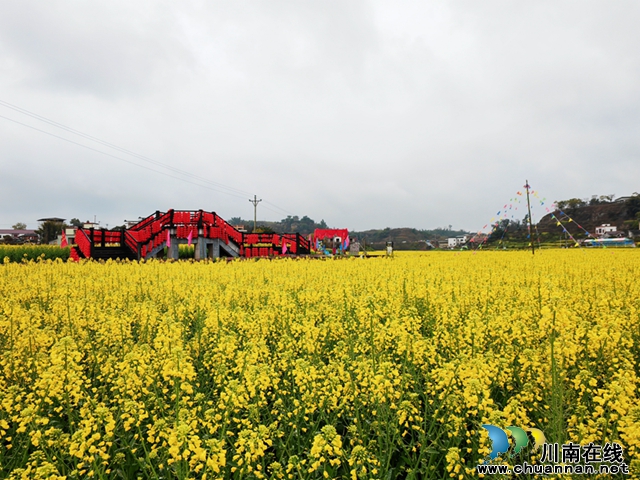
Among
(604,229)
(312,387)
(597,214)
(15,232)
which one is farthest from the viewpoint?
Answer: (15,232)

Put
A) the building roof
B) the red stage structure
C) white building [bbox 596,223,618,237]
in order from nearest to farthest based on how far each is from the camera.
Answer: the red stage structure < white building [bbox 596,223,618,237] < the building roof

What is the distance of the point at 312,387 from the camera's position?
10.4 ft

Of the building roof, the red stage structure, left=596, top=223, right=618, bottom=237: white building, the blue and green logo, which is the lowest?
the blue and green logo

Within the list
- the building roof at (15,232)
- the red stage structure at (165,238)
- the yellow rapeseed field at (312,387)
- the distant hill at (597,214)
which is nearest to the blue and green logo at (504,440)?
the yellow rapeseed field at (312,387)

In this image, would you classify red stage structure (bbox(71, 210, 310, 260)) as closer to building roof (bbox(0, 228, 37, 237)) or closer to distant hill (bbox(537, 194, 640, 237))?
distant hill (bbox(537, 194, 640, 237))

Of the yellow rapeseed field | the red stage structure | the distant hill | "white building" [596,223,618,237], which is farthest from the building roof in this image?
"white building" [596,223,618,237]

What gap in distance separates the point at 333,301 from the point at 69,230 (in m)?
96.3

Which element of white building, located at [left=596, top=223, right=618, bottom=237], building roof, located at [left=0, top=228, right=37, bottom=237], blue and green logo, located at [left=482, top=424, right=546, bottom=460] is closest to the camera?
blue and green logo, located at [left=482, top=424, right=546, bottom=460]

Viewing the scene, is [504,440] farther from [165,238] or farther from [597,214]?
[597,214]

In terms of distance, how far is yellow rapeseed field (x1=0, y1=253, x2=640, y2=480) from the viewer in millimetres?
2441

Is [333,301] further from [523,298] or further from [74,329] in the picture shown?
[74,329]

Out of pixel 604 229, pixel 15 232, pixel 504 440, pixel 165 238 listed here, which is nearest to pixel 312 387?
pixel 504 440

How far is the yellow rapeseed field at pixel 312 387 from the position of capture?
2441 mm

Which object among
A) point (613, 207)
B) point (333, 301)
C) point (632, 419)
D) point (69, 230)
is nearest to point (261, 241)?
point (333, 301)
